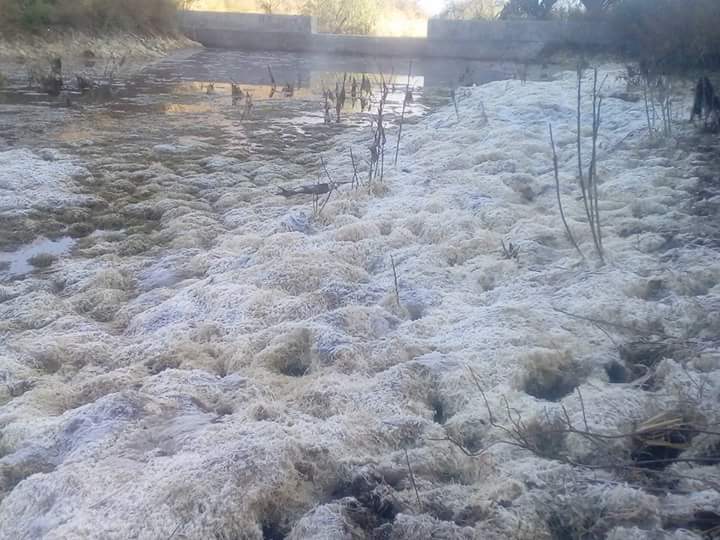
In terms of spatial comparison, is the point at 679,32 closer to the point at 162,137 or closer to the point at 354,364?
the point at 162,137

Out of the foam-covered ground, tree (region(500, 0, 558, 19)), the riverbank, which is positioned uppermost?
tree (region(500, 0, 558, 19))

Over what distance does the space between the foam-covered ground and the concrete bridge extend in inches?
626

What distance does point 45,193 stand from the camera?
19.2 feet

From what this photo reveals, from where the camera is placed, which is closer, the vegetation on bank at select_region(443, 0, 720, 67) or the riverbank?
the vegetation on bank at select_region(443, 0, 720, 67)

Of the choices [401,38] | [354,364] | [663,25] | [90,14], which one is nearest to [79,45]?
[90,14]

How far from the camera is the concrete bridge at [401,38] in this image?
2194 centimetres

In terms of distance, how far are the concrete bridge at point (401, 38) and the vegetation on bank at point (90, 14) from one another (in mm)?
2079

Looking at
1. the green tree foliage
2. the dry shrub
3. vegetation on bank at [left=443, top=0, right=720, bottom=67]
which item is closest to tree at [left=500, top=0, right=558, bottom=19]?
vegetation on bank at [left=443, top=0, right=720, bottom=67]

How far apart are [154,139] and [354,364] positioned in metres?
5.64

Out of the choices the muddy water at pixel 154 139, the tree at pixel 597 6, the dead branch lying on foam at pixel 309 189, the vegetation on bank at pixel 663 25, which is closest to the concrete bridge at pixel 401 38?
the tree at pixel 597 6

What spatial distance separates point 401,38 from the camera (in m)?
23.7

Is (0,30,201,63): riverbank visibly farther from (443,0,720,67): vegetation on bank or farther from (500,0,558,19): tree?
(443,0,720,67): vegetation on bank

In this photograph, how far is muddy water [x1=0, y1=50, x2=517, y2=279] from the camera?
533cm

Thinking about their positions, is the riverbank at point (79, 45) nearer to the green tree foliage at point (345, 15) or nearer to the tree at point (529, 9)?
the tree at point (529, 9)
